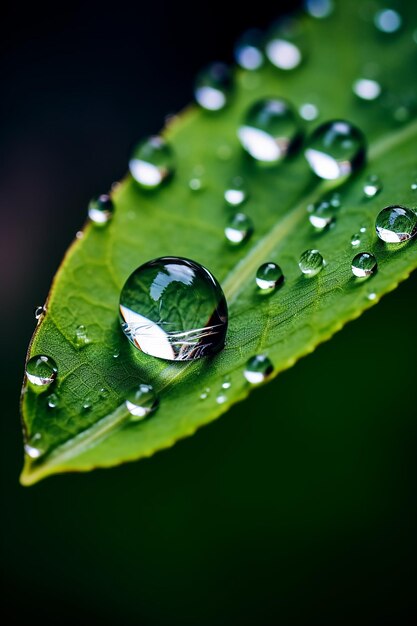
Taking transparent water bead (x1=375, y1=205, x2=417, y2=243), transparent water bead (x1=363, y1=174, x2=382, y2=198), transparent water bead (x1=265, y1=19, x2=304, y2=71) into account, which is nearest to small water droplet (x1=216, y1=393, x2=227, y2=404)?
transparent water bead (x1=375, y1=205, x2=417, y2=243)

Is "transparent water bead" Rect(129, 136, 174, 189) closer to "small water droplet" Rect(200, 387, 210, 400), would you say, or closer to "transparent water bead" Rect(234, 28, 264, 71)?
"transparent water bead" Rect(234, 28, 264, 71)

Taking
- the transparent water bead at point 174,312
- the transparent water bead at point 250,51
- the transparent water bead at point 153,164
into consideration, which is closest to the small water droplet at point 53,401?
the transparent water bead at point 174,312

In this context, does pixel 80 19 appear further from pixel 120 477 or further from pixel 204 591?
pixel 204 591

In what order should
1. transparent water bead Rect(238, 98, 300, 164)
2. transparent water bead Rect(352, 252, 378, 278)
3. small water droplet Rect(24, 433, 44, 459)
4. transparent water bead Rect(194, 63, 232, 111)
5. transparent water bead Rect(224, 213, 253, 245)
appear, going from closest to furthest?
small water droplet Rect(24, 433, 44, 459) < transparent water bead Rect(352, 252, 378, 278) < transparent water bead Rect(224, 213, 253, 245) < transparent water bead Rect(238, 98, 300, 164) < transparent water bead Rect(194, 63, 232, 111)

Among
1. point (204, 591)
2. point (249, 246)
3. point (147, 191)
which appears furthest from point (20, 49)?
point (204, 591)

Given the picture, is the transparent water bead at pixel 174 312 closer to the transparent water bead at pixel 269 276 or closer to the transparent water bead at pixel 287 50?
the transparent water bead at pixel 269 276

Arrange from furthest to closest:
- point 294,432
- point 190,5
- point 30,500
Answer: point 190,5 < point 30,500 < point 294,432

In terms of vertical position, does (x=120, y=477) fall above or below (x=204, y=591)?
above
